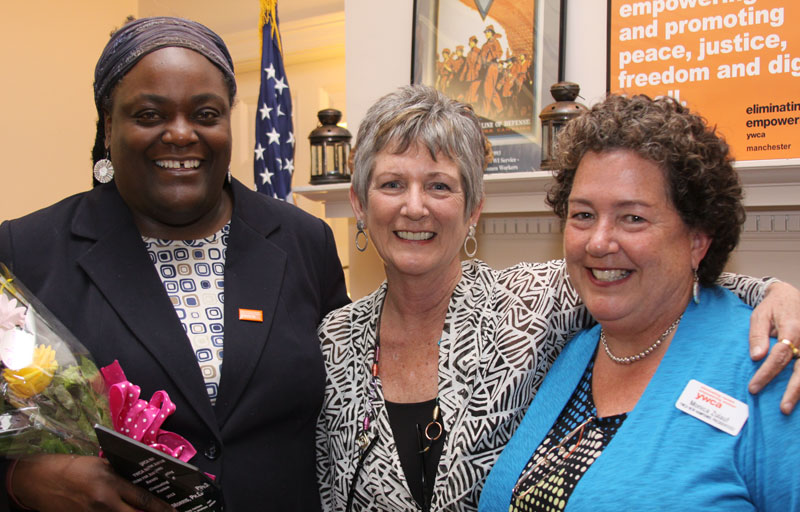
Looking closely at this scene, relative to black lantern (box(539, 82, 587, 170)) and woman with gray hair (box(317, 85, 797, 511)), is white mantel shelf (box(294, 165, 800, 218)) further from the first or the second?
woman with gray hair (box(317, 85, 797, 511))

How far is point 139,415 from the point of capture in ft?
4.33

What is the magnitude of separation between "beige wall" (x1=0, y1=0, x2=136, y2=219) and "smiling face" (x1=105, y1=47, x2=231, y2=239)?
11.7ft

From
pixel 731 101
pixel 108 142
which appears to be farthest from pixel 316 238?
pixel 731 101

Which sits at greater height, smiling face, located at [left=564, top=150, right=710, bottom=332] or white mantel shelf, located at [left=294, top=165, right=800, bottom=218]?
white mantel shelf, located at [left=294, top=165, right=800, bottom=218]

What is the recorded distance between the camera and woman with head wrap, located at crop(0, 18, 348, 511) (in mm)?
1503

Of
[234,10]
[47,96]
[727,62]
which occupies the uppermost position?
[234,10]

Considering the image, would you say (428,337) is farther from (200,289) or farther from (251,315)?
(200,289)

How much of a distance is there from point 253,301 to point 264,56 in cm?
280

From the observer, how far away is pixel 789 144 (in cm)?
276

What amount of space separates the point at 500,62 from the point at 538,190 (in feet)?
2.10

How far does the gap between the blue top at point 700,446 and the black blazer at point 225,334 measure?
53 cm

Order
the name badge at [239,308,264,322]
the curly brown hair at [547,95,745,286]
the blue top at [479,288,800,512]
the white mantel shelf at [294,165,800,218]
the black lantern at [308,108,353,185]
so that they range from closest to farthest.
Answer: the blue top at [479,288,800,512]
the curly brown hair at [547,95,745,286]
the name badge at [239,308,264,322]
the white mantel shelf at [294,165,800,218]
the black lantern at [308,108,353,185]

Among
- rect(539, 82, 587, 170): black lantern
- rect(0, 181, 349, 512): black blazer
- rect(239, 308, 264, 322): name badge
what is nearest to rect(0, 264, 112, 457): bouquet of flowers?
rect(0, 181, 349, 512): black blazer

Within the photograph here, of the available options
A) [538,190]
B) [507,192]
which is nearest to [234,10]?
[507,192]
